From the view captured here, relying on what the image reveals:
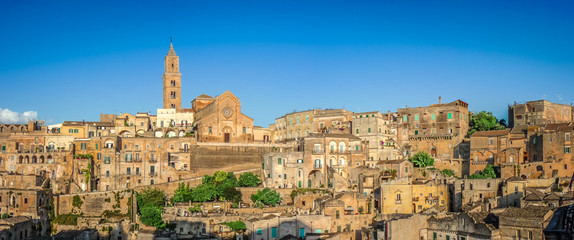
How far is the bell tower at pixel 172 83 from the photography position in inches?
2936

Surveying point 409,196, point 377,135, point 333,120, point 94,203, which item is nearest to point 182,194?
point 94,203

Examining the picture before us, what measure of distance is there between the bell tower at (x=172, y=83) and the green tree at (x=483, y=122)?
3554 cm

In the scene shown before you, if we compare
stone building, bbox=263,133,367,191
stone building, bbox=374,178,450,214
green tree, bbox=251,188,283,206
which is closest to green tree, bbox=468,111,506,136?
stone building, bbox=374,178,450,214

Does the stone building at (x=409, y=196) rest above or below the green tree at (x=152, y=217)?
above

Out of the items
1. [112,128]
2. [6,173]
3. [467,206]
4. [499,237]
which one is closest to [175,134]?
[112,128]

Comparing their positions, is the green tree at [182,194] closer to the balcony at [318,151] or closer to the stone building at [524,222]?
the balcony at [318,151]

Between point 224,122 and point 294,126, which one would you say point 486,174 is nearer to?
point 294,126

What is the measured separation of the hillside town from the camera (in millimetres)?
46656

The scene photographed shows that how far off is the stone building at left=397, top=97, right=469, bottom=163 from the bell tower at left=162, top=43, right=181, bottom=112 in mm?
27926

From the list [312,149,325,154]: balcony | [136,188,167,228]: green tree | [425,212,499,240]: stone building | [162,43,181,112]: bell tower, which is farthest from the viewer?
[162,43,181,112]: bell tower

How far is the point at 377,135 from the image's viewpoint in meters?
62.9

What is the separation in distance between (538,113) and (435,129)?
1121 cm

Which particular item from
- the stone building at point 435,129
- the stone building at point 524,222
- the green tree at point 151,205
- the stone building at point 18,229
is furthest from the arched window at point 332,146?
the stone building at point 18,229

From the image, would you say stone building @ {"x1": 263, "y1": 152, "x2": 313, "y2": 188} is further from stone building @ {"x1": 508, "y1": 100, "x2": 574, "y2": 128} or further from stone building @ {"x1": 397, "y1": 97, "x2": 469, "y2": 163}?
stone building @ {"x1": 508, "y1": 100, "x2": 574, "y2": 128}
